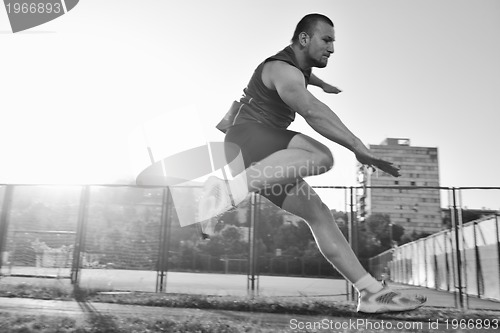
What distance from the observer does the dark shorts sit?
241 centimetres

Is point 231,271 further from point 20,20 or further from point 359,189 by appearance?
point 20,20

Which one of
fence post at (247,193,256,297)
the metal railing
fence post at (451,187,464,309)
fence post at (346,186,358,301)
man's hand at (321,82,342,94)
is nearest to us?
man's hand at (321,82,342,94)

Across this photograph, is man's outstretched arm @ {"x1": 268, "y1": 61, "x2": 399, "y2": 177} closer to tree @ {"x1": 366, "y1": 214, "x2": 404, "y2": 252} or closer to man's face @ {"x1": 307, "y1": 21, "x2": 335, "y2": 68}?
man's face @ {"x1": 307, "y1": 21, "x2": 335, "y2": 68}

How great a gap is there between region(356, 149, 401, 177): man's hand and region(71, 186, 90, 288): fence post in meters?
8.37

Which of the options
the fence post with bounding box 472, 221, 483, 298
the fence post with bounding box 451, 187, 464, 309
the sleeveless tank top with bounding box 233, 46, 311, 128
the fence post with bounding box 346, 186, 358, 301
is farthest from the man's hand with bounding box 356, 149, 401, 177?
the fence post with bounding box 472, 221, 483, 298

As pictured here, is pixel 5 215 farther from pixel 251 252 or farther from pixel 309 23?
pixel 309 23

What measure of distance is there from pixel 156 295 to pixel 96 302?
112 cm

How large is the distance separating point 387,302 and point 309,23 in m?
1.58

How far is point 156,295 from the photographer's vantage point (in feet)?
26.4

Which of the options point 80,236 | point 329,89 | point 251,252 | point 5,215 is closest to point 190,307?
point 251,252

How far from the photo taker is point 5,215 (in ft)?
33.0

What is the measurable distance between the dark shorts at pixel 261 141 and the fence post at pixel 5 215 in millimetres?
9251

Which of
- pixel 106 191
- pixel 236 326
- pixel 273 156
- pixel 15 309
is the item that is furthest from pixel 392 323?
pixel 106 191

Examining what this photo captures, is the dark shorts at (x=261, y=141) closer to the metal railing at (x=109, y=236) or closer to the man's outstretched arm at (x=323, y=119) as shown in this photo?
the man's outstretched arm at (x=323, y=119)
